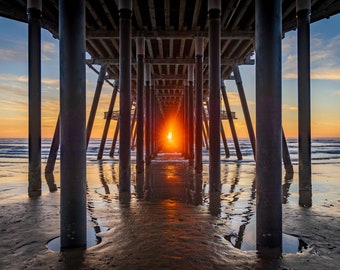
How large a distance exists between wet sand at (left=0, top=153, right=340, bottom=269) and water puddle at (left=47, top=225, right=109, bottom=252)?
0.04 metres

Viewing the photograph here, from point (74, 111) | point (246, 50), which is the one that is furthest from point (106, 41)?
A: point (74, 111)

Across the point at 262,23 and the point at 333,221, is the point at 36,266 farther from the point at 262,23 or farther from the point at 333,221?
the point at 333,221

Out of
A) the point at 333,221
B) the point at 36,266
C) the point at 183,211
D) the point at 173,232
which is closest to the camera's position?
the point at 36,266

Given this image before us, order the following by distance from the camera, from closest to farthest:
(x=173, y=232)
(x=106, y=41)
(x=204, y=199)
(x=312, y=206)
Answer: (x=173, y=232) → (x=312, y=206) → (x=204, y=199) → (x=106, y=41)

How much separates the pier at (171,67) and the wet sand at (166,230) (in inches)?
11.1

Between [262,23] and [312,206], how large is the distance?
11.8 ft

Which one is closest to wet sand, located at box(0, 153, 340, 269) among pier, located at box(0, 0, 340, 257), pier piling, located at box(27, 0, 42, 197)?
pier, located at box(0, 0, 340, 257)

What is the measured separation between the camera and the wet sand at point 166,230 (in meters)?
3.04

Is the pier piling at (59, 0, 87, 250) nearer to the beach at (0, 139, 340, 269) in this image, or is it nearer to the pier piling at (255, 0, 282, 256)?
the beach at (0, 139, 340, 269)

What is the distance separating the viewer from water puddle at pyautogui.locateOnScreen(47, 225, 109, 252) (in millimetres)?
3487

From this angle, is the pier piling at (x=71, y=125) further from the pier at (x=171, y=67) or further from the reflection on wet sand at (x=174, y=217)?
the reflection on wet sand at (x=174, y=217)

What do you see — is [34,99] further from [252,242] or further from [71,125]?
[252,242]

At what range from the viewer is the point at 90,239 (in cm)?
Answer: 374

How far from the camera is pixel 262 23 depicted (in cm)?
336
